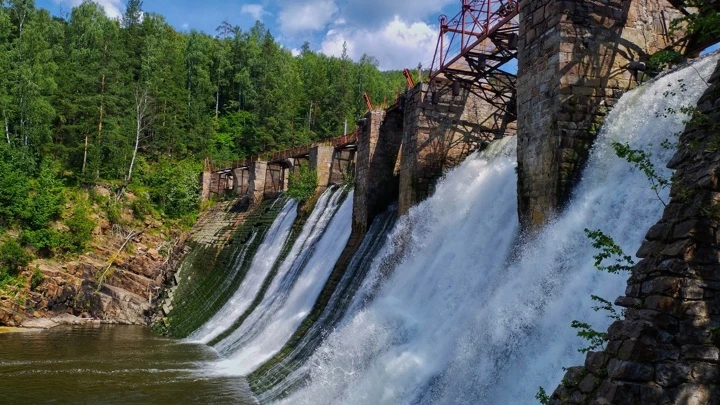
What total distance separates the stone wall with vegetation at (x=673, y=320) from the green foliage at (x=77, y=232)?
29.1 m

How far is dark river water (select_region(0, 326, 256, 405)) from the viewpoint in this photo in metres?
13.4

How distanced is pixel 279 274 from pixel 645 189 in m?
16.4

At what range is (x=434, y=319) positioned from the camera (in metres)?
10.3

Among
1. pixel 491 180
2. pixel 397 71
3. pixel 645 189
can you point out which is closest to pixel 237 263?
pixel 491 180

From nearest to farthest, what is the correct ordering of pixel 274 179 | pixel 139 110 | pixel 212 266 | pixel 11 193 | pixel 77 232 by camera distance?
pixel 11 193
pixel 77 232
pixel 212 266
pixel 274 179
pixel 139 110

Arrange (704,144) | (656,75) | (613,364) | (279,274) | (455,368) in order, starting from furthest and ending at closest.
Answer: (279,274) < (656,75) < (455,368) < (704,144) < (613,364)

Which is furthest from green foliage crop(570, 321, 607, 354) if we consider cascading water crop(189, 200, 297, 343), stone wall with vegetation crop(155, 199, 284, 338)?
stone wall with vegetation crop(155, 199, 284, 338)

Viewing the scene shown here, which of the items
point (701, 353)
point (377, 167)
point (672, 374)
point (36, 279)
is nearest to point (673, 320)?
point (701, 353)

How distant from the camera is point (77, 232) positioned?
29031 millimetres

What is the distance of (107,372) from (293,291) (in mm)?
6276

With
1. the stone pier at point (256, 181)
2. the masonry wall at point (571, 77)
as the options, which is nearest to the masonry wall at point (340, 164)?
the stone pier at point (256, 181)

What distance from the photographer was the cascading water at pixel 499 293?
691cm

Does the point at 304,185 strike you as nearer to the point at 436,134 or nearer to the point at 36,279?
the point at 436,134

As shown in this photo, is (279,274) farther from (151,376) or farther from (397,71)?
(397,71)
